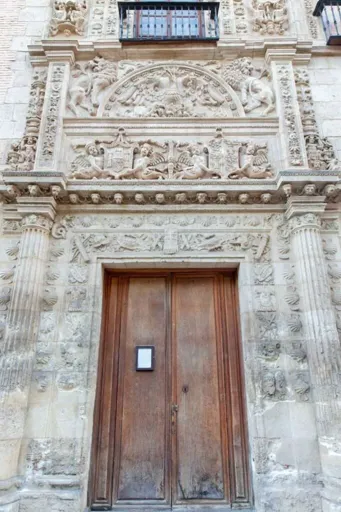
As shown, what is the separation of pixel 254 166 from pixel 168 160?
4.13 ft

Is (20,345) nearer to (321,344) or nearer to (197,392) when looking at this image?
(197,392)

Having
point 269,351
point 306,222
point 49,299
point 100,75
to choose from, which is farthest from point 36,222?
point 306,222

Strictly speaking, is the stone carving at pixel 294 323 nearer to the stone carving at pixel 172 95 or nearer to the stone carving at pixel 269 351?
the stone carving at pixel 269 351

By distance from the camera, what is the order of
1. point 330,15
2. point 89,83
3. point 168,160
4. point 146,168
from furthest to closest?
point 330,15, point 89,83, point 168,160, point 146,168

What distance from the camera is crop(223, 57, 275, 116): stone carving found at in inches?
229

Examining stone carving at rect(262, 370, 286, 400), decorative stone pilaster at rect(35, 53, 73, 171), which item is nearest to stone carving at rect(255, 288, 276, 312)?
stone carving at rect(262, 370, 286, 400)

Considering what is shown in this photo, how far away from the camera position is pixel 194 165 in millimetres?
5316

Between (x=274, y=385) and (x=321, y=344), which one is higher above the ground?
(x=321, y=344)

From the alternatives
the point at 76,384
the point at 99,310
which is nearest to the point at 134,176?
the point at 99,310

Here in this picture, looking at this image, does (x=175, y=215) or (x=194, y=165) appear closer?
(x=175, y=215)

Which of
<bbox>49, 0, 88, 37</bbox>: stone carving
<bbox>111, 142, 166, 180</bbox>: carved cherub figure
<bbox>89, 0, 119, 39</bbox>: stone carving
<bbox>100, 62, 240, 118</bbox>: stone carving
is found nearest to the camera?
<bbox>111, 142, 166, 180</bbox>: carved cherub figure

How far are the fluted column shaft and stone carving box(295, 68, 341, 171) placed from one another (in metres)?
0.96

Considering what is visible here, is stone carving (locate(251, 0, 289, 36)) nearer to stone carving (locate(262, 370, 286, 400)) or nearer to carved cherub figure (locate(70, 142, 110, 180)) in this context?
carved cherub figure (locate(70, 142, 110, 180))

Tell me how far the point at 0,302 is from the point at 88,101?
340 centimetres
